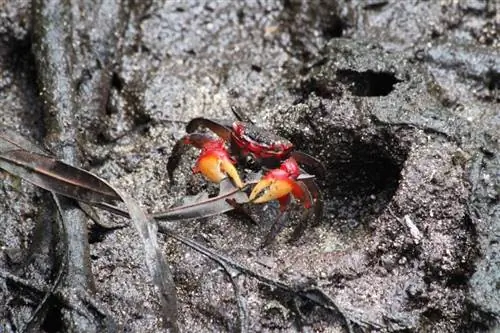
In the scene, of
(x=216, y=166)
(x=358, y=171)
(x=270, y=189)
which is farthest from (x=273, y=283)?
(x=358, y=171)

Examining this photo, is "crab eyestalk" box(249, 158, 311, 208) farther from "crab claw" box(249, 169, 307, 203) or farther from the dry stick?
the dry stick

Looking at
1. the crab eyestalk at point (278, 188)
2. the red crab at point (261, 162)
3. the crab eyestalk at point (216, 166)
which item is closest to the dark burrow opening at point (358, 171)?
the red crab at point (261, 162)

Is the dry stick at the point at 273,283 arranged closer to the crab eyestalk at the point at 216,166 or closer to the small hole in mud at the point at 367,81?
the crab eyestalk at the point at 216,166

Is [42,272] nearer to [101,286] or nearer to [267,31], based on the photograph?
[101,286]

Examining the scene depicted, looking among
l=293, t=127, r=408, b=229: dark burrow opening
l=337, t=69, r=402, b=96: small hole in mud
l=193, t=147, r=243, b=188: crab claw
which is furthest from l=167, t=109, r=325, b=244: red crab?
l=337, t=69, r=402, b=96: small hole in mud

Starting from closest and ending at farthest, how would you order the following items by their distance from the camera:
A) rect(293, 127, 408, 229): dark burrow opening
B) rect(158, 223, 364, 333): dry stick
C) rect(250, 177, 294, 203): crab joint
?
1. rect(158, 223, 364, 333): dry stick
2. rect(250, 177, 294, 203): crab joint
3. rect(293, 127, 408, 229): dark burrow opening

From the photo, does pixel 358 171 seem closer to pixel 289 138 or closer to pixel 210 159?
pixel 289 138
